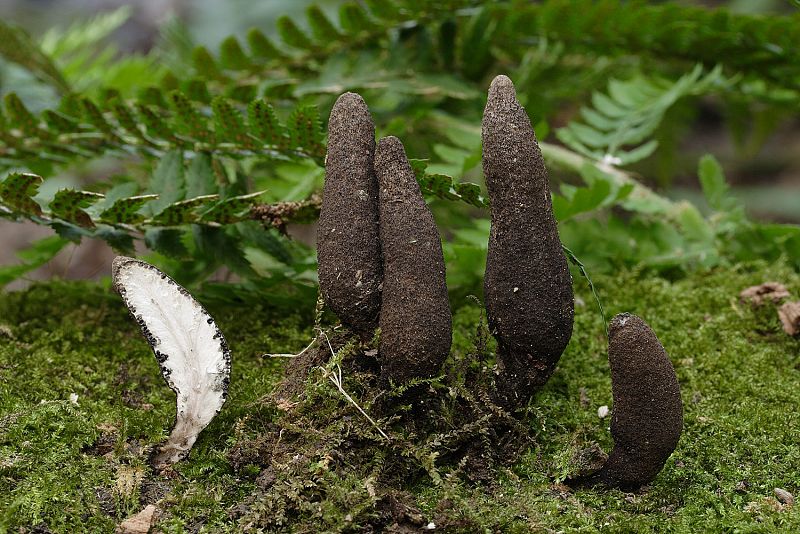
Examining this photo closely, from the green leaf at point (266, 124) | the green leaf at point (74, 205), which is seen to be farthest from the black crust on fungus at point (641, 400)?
the green leaf at point (74, 205)

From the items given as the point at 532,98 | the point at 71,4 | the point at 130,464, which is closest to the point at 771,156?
the point at 532,98

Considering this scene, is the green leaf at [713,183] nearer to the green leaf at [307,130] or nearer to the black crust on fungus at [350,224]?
the green leaf at [307,130]

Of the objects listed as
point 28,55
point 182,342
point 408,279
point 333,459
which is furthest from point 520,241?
point 28,55

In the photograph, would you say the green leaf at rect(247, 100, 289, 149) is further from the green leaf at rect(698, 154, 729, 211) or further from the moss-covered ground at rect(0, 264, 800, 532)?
the green leaf at rect(698, 154, 729, 211)

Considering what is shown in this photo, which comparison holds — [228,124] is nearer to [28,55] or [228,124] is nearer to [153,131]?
[153,131]

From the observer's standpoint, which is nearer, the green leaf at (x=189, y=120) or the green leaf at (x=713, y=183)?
the green leaf at (x=189, y=120)

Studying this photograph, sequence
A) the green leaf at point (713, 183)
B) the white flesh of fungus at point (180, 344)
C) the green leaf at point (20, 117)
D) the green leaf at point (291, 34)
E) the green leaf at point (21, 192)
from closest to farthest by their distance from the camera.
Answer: the white flesh of fungus at point (180, 344), the green leaf at point (21, 192), the green leaf at point (20, 117), the green leaf at point (713, 183), the green leaf at point (291, 34)

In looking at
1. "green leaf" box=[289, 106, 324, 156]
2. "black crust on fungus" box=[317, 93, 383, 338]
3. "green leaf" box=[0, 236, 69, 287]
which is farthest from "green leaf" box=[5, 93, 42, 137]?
"black crust on fungus" box=[317, 93, 383, 338]
